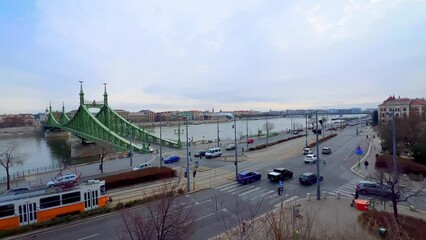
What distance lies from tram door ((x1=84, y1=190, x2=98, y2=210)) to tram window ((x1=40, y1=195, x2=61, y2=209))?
159 cm

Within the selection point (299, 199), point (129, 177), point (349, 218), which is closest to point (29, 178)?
point (129, 177)

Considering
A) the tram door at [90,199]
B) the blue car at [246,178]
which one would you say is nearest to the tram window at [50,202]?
the tram door at [90,199]

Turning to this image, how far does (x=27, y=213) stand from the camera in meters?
16.5

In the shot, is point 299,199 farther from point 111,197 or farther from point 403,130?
point 403,130

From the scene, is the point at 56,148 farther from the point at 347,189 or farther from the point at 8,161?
the point at 347,189

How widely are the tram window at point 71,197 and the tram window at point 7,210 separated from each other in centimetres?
254

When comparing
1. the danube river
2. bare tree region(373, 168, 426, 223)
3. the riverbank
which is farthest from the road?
the riverbank

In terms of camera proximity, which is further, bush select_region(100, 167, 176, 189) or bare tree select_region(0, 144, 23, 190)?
bare tree select_region(0, 144, 23, 190)

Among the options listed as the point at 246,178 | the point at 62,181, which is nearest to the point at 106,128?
the point at 62,181

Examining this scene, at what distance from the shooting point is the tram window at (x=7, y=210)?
1577 centimetres

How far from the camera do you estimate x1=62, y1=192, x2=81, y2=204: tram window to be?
17.8 m

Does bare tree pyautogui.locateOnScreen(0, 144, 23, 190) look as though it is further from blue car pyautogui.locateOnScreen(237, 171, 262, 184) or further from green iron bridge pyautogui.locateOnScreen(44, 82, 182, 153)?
blue car pyautogui.locateOnScreen(237, 171, 262, 184)

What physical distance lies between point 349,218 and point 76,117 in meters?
81.1

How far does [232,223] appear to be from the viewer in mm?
15891
